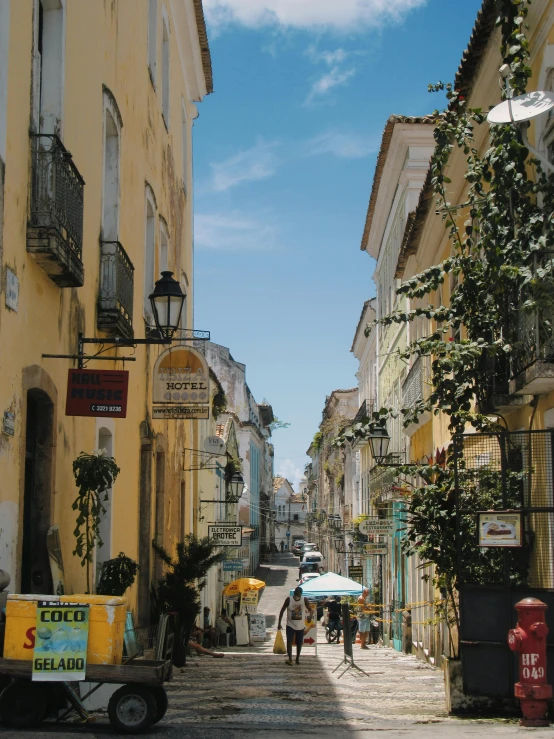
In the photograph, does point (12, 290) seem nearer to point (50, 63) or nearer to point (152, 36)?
point (50, 63)

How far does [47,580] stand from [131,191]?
702cm

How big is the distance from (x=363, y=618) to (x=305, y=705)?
16.6 m

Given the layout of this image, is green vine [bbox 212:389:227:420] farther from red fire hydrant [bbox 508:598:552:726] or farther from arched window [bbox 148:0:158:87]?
red fire hydrant [bbox 508:598:552:726]

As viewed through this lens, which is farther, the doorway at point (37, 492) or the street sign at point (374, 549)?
the street sign at point (374, 549)

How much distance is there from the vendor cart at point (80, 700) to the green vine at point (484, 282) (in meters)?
3.96

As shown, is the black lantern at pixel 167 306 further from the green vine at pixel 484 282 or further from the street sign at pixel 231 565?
the street sign at pixel 231 565

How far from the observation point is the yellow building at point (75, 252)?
848 centimetres

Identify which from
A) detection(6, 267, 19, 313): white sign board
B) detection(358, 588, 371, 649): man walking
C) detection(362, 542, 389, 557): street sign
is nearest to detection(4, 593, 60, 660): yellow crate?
detection(6, 267, 19, 313): white sign board

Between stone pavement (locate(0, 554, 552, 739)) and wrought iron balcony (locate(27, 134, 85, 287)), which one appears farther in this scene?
wrought iron balcony (locate(27, 134, 85, 287))

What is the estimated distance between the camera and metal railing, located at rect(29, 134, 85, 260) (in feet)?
29.1

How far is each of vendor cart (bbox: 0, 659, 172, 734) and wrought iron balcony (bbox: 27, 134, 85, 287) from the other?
3425mm

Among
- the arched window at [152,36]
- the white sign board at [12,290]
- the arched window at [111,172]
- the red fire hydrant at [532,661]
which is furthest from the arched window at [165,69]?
the red fire hydrant at [532,661]

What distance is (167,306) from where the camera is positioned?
1099 cm

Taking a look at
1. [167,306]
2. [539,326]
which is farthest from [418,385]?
[539,326]
